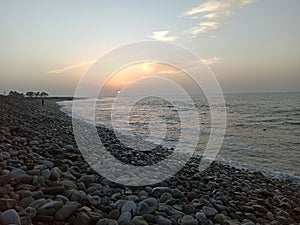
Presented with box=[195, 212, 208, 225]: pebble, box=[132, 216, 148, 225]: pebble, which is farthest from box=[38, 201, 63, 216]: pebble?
box=[195, 212, 208, 225]: pebble

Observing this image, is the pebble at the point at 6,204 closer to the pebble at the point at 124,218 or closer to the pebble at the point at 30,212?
the pebble at the point at 30,212

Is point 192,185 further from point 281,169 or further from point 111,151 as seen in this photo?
point 281,169

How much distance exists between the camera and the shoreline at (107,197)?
3.56m

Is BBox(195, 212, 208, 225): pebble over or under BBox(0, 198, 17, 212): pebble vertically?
under

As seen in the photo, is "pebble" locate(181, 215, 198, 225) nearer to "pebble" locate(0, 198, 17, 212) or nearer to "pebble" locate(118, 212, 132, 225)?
"pebble" locate(118, 212, 132, 225)

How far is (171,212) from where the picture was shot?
162 inches

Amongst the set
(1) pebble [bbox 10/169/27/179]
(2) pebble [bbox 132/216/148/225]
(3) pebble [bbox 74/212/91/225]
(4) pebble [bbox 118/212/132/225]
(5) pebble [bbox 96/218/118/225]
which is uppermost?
(1) pebble [bbox 10/169/27/179]

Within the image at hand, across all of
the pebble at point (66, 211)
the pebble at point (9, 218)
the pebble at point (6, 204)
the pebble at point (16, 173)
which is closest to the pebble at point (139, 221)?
the pebble at point (66, 211)

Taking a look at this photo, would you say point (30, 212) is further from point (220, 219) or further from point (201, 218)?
point (220, 219)

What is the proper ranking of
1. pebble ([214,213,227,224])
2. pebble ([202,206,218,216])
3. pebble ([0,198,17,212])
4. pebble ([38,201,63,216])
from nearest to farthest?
pebble ([0,198,17,212]) → pebble ([38,201,63,216]) → pebble ([214,213,227,224]) → pebble ([202,206,218,216])

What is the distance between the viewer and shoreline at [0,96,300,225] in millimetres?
3559

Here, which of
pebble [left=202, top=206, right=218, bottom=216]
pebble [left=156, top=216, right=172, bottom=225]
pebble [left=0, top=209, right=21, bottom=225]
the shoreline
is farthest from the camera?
pebble [left=202, top=206, right=218, bottom=216]

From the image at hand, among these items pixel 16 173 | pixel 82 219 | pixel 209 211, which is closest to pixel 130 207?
pixel 82 219

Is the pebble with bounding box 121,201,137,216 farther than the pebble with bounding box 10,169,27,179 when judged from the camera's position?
No
